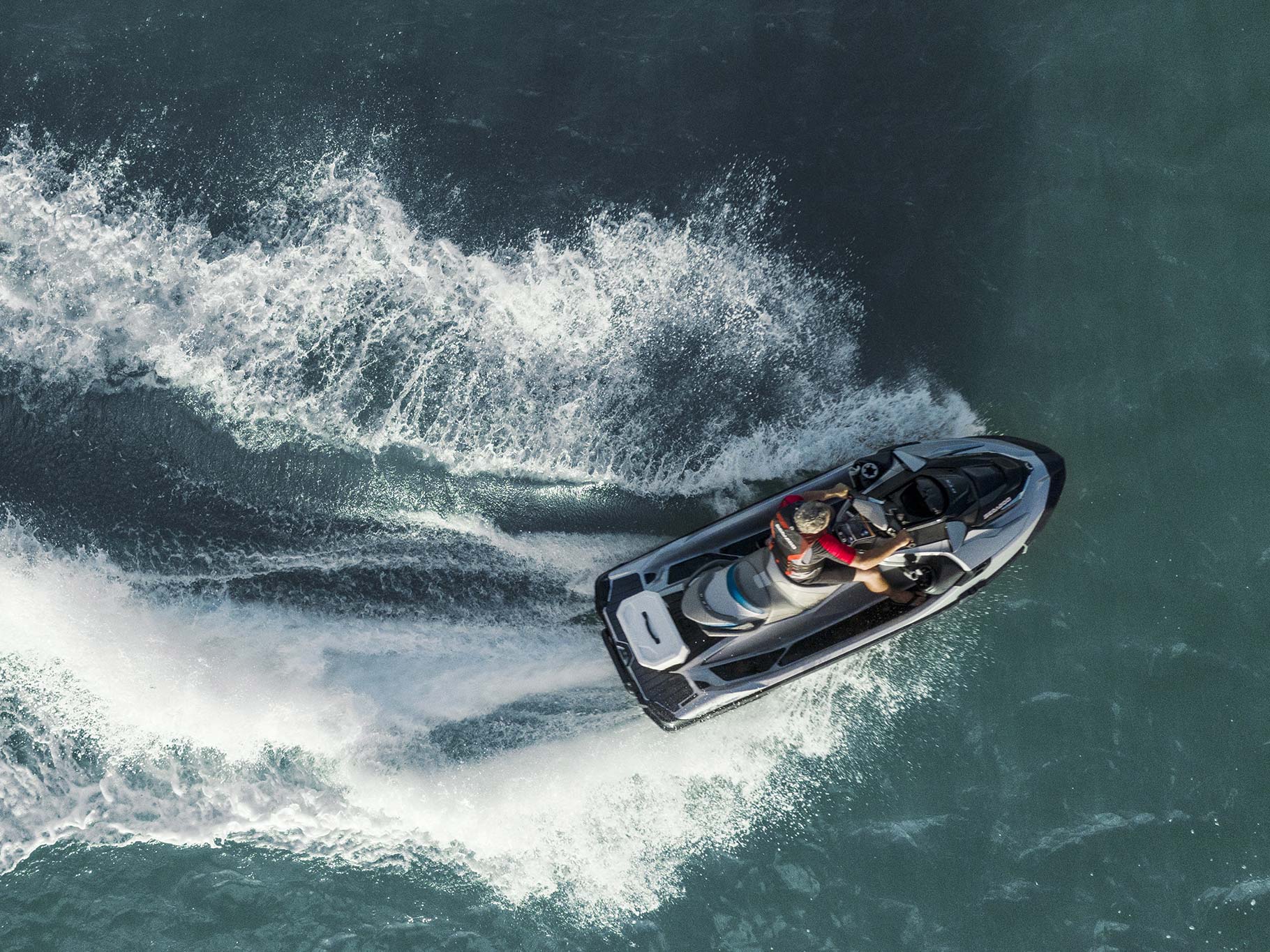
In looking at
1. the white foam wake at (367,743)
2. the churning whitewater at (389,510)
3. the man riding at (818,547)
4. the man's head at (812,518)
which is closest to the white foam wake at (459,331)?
the churning whitewater at (389,510)

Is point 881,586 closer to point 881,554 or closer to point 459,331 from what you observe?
point 881,554

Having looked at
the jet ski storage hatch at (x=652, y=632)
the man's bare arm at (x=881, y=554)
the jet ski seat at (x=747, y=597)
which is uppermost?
the man's bare arm at (x=881, y=554)

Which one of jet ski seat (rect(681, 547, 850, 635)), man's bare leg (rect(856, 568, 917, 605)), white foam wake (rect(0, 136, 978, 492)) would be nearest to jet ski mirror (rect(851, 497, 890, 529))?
man's bare leg (rect(856, 568, 917, 605))

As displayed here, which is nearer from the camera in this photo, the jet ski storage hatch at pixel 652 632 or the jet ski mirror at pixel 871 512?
the jet ski mirror at pixel 871 512

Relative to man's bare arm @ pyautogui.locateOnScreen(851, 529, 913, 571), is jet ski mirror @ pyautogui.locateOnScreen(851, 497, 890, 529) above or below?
above

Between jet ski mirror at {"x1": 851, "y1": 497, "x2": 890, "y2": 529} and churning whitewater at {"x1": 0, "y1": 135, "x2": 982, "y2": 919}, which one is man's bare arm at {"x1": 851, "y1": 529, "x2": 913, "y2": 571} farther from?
churning whitewater at {"x1": 0, "y1": 135, "x2": 982, "y2": 919}

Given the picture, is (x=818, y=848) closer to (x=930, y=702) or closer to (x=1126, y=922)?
(x=930, y=702)

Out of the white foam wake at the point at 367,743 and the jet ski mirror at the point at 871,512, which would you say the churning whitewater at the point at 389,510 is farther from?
the jet ski mirror at the point at 871,512

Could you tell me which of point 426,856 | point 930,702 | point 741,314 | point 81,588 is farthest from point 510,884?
point 741,314
